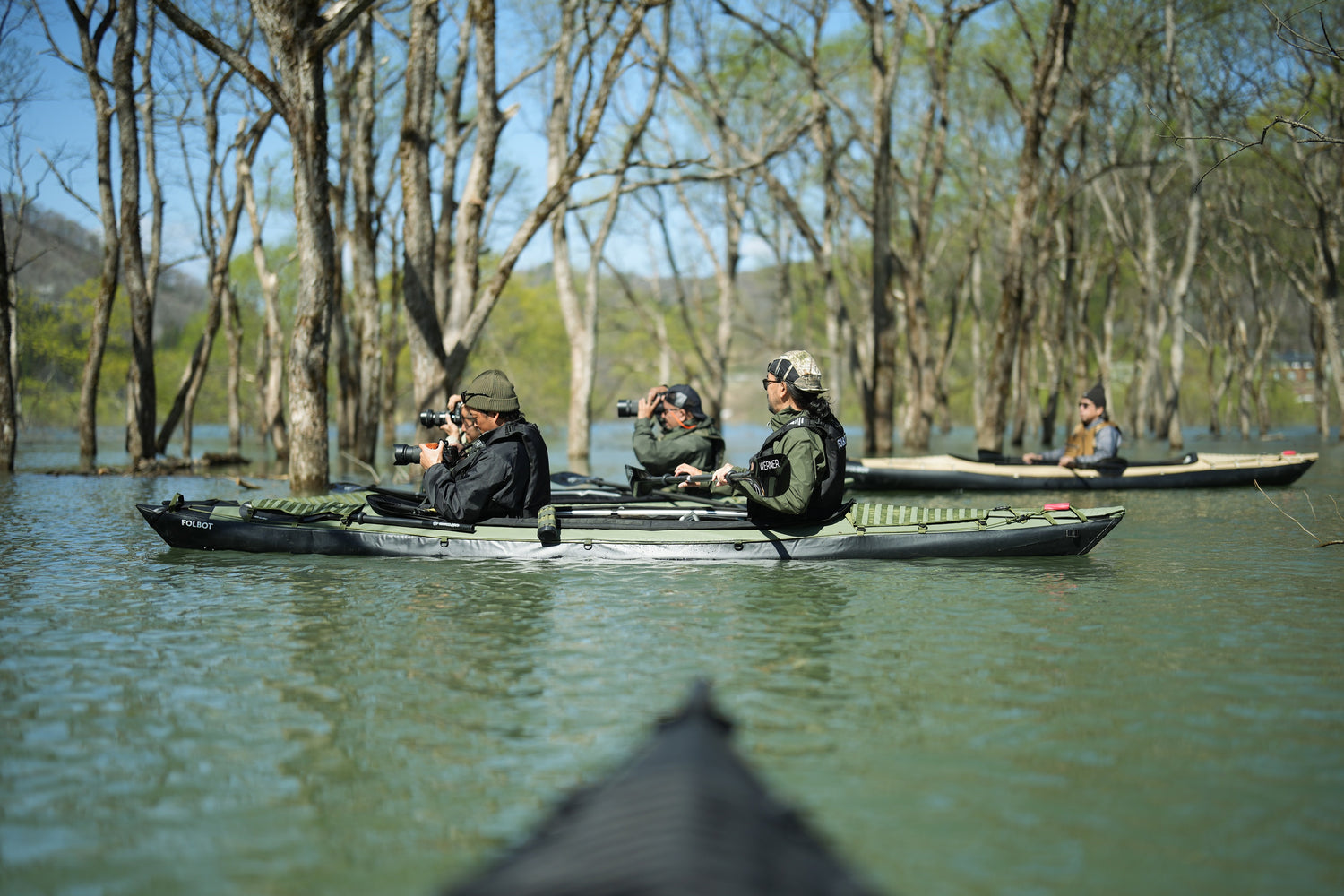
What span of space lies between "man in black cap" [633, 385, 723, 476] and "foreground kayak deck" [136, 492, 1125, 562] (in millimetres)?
1771

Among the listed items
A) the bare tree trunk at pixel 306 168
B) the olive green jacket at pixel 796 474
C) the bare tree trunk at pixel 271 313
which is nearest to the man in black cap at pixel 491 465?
the olive green jacket at pixel 796 474

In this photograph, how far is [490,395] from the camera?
7.73 metres

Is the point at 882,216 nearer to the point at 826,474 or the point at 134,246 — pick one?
the point at 134,246

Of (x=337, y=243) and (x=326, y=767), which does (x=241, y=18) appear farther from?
(x=326, y=767)

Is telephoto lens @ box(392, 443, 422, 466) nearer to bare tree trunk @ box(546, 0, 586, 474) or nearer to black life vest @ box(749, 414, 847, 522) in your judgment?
black life vest @ box(749, 414, 847, 522)

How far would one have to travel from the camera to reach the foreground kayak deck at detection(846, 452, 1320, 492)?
13.4 meters

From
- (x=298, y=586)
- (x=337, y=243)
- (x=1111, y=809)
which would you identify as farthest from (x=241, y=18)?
(x=1111, y=809)

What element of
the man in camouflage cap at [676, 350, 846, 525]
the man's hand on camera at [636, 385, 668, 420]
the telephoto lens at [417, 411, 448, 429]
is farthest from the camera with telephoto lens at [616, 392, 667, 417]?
the man in camouflage cap at [676, 350, 846, 525]

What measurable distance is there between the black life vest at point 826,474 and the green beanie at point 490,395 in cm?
170

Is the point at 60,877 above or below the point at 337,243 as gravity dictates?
below

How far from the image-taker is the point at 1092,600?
22.1 feet

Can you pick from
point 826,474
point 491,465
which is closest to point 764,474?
point 826,474

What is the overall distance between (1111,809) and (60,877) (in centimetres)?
293

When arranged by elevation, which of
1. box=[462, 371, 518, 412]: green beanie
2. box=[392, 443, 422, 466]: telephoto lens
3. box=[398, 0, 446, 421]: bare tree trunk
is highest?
box=[398, 0, 446, 421]: bare tree trunk
